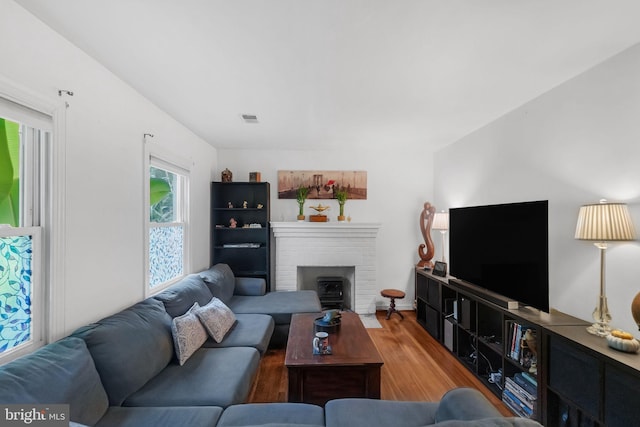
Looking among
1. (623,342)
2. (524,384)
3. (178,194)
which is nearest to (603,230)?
(623,342)

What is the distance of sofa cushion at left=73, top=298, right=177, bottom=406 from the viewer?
1.56 m

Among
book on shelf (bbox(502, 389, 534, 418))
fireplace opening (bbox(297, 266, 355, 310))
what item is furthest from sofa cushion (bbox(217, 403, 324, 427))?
fireplace opening (bbox(297, 266, 355, 310))

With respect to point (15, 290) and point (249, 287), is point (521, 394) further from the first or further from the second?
point (15, 290)

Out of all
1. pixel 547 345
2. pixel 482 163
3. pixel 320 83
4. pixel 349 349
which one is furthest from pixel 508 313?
pixel 320 83

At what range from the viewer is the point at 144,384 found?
68.0 inches

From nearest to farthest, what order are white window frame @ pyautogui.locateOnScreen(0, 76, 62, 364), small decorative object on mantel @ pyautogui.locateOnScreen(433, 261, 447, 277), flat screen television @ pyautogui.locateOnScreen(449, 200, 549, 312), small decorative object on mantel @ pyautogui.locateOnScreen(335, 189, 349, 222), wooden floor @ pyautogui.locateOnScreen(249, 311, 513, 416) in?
white window frame @ pyautogui.locateOnScreen(0, 76, 62, 364) < flat screen television @ pyautogui.locateOnScreen(449, 200, 549, 312) < wooden floor @ pyautogui.locateOnScreen(249, 311, 513, 416) < small decorative object on mantel @ pyautogui.locateOnScreen(433, 261, 447, 277) < small decorative object on mantel @ pyautogui.locateOnScreen(335, 189, 349, 222)

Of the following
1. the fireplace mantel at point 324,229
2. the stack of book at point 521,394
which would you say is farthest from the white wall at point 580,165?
the fireplace mantel at point 324,229

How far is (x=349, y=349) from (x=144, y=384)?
1.39 m

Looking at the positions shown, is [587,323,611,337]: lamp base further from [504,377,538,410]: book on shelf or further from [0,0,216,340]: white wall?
[0,0,216,340]: white wall

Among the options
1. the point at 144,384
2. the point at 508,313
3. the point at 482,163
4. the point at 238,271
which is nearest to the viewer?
the point at 144,384

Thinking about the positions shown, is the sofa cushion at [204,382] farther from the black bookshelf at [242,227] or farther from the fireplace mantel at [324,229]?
the fireplace mantel at [324,229]

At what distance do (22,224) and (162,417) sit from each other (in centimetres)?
128

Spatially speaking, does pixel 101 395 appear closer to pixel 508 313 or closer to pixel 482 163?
pixel 508 313

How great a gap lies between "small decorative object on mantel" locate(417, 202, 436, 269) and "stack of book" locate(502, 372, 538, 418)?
5.91 feet
